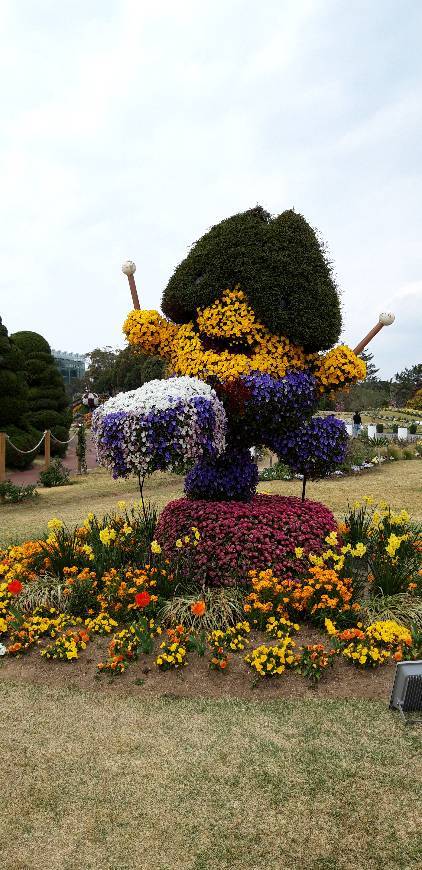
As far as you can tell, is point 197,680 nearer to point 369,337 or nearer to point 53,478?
point 369,337

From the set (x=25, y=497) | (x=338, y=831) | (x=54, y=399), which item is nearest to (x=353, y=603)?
(x=338, y=831)

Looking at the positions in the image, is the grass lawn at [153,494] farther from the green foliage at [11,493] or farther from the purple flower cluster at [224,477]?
the purple flower cluster at [224,477]

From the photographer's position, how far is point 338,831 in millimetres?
2973

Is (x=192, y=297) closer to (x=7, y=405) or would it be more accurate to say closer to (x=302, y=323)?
(x=302, y=323)

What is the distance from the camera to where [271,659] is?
14.5 ft

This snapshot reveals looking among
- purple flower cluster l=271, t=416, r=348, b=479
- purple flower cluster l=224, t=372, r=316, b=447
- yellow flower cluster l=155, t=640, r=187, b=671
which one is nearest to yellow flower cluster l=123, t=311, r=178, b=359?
purple flower cluster l=224, t=372, r=316, b=447

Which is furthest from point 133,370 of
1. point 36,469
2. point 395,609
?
point 395,609

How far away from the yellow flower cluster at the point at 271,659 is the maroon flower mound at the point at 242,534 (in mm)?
1068

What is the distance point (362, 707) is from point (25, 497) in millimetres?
10281

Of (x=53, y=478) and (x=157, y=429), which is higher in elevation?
(x=157, y=429)

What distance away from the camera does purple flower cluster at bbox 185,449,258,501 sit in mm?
6605

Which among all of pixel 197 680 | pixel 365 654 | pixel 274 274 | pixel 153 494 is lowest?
pixel 197 680

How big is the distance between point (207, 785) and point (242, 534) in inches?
105

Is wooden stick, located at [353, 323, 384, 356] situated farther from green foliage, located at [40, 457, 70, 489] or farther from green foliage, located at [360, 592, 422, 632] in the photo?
green foliage, located at [40, 457, 70, 489]
